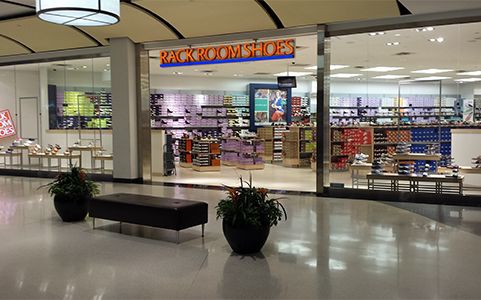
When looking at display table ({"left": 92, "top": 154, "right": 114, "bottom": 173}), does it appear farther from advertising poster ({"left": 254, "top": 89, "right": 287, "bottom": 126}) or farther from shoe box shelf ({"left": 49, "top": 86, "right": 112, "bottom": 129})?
advertising poster ({"left": 254, "top": 89, "right": 287, "bottom": 126})

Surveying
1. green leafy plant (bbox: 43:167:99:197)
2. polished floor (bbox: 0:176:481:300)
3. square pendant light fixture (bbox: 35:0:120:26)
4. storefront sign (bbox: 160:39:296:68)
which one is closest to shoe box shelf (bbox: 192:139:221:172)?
storefront sign (bbox: 160:39:296:68)

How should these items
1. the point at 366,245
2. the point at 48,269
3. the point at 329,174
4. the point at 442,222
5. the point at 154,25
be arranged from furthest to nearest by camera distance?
the point at 154,25 < the point at 329,174 < the point at 442,222 < the point at 366,245 < the point at 48,269

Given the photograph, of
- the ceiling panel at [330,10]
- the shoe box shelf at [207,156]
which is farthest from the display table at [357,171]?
the shoe box shelf at [207,156]

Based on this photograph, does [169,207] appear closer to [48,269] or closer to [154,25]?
[48,269]

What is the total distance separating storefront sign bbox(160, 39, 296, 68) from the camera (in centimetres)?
966

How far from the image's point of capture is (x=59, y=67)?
13.4 m

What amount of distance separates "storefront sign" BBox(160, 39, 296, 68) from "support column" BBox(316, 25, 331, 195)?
32.1 inches

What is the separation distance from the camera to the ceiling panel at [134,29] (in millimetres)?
9352

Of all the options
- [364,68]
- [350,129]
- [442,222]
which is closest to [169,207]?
[442,222]

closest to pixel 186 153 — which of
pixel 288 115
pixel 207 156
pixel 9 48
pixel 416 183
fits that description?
pixel 207 156

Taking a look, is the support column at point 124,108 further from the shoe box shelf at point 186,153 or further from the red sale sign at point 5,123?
the red sale sign at point 5,123

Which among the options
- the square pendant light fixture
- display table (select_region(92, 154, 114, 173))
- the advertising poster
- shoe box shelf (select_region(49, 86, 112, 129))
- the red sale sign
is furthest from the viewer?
the advertising poster

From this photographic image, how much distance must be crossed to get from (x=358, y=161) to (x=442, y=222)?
2.97m

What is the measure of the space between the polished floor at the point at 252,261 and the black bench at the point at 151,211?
0.77 feet
